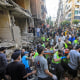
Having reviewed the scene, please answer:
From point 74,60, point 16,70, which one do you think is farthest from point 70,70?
point 16,70

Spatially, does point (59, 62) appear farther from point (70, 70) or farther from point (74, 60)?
point (74, 60)

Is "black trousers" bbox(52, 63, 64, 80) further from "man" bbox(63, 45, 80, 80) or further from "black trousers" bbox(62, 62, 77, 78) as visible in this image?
"man" bbox(63, 45, 80, 80)

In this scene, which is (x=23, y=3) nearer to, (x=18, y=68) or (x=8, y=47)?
(x=8, y=47)

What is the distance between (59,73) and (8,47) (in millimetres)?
3673

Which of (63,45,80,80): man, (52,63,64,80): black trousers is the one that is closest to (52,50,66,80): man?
(52,63,64,80): black trousers

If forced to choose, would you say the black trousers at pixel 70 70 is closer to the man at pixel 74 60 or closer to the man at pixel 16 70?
the man at pixel 74 60

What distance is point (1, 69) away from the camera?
232cm

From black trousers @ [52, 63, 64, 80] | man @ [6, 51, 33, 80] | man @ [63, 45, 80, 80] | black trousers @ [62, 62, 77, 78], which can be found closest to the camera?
man @ [6, 51, 33, 80]

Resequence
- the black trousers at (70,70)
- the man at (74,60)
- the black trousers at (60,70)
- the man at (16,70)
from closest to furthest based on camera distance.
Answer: the man at (16,70) < the man at (74,60) < the black trousers at (70,70) < the black trousers at (60,70)

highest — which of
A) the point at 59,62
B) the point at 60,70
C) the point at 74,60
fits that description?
the point at 74,60

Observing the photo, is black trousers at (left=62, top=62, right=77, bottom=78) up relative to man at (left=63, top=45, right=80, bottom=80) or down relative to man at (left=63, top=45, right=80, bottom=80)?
down

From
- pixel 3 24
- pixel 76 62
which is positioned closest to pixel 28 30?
pixel 3 24

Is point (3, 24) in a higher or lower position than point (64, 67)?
higher

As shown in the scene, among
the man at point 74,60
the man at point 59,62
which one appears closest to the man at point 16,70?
the man at point 59,62
